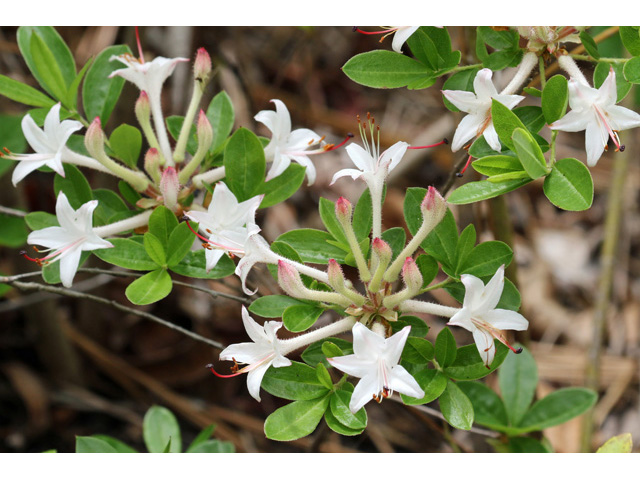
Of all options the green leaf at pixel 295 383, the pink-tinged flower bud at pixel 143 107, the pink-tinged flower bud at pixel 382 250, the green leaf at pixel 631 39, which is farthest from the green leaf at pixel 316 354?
the green leaf at pixel 631 39

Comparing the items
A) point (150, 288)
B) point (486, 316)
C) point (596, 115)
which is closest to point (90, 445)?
point (150, 288)

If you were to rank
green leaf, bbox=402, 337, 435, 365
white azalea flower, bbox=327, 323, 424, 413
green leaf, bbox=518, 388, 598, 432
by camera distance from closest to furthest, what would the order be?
white azalea flower, bbox=327, 323, 424, 413, green leaf, bbox=402, 337, 435, 365, green leaf, bbox=518, 388, 598, 432

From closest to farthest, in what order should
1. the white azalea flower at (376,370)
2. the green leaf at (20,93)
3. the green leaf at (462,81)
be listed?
1. the white azalea flower at (376,370)
2. the green leaf at (462,81)
3. the green leaf at (20,93)

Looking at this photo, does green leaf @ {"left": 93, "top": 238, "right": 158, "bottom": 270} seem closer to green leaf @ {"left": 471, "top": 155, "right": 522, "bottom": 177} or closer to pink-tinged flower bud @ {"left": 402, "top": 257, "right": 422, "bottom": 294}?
pink-tinged flower bud @ {"left": 402, "top": 257, "right": 422, "bottom": 294}

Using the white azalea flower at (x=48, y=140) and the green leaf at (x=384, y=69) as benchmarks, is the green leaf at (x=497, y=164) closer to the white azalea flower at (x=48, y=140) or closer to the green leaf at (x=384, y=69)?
the green leaf at (x=384, y=69)

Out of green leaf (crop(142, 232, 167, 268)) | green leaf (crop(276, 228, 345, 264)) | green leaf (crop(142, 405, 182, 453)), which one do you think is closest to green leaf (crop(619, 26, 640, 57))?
green leaf (crop(276, 228, 345, 264))

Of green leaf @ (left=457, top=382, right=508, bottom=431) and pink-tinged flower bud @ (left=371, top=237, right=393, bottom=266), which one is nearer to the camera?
pink-tinged flower bud @ (left=371, top=237, right=393, bottom=266)

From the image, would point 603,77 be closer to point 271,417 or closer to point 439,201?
point 439,201
